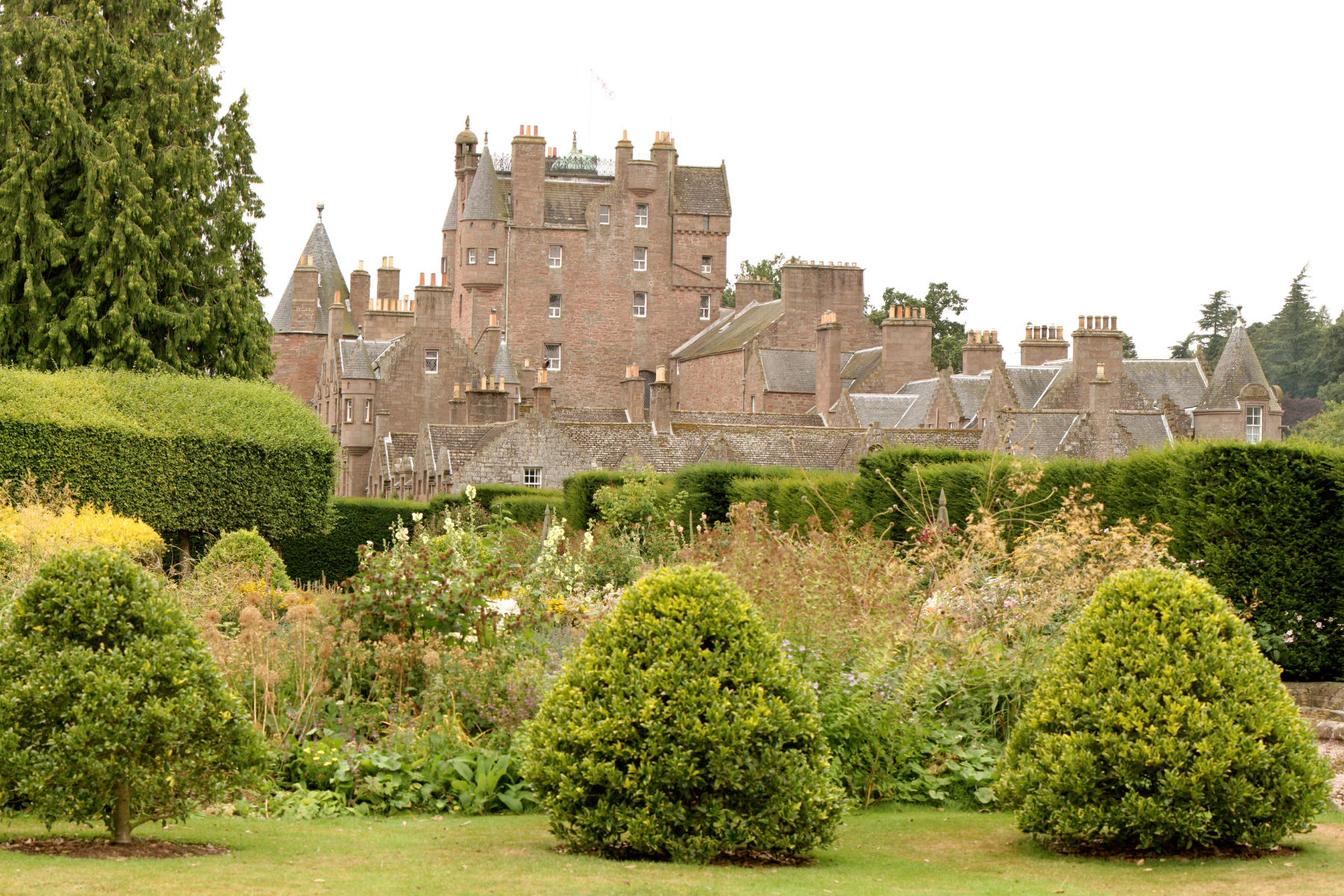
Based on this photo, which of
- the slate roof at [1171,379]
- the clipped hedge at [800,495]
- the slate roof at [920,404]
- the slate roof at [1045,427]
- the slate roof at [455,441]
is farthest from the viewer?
the slate roof at [1171,379]

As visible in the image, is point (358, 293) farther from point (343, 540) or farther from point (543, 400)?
point (343, 540)

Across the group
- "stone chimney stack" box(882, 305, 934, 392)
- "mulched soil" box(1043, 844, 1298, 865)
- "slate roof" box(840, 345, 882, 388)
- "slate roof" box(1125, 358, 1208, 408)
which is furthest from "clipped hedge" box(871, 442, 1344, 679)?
"slate roof" box(840, 345, 882, 388)

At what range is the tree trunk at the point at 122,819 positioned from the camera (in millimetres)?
6316

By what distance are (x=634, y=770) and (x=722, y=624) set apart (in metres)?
0.83

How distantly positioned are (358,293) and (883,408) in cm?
3327

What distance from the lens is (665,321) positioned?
226 feet

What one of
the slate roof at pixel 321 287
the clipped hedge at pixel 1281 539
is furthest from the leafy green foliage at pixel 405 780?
the slate roof at pixel 321 287

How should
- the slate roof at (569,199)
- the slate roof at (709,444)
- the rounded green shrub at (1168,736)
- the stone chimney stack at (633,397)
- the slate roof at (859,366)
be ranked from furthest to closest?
1. the slate roof at (569,199)
2. the slate roof at (859,366)
3. the stone chimney stack at (633,397)
4. the slate roof at (709,444)
5. the rounded green shrub at (1168,736)

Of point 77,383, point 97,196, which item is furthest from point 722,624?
point 97,196

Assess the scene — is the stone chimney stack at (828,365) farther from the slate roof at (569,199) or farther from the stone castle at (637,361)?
the slate roof at (569,199)

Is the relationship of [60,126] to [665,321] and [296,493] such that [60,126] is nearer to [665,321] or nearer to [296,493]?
[296,493]

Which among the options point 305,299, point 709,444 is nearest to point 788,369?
point 709,444

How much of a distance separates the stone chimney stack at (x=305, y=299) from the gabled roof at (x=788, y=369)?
24082mm

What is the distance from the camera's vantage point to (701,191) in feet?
228
